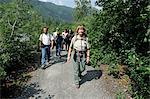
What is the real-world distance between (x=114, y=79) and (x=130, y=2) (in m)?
2.90

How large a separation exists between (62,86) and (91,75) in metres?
1.52

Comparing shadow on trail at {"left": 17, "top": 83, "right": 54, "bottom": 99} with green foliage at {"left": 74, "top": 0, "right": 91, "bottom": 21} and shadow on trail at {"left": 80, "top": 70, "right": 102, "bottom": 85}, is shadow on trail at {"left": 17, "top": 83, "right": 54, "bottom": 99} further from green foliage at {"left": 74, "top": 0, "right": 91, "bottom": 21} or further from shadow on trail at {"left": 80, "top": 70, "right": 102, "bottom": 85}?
green foliage at {"left": 74, "top": 0, "right": 91, "bottom": 21}

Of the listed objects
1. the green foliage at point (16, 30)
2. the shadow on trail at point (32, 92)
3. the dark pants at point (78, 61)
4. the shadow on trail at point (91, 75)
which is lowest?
the shadow on trail at point (32, 92)

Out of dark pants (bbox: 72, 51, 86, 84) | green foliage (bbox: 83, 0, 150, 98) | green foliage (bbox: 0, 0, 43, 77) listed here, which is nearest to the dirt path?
dark pants (bbox: 72, 51, 86, 84)

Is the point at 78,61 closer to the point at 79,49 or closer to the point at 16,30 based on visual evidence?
the point at 79,49

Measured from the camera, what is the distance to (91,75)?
13.1 meters

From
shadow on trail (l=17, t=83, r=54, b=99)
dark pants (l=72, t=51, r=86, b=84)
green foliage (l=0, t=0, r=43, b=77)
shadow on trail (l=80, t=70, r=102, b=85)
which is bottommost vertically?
shadow on trail (l=17, t=83, r=54, b=99)

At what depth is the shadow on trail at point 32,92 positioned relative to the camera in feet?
36.9

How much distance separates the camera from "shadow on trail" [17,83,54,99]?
11250 millimetres

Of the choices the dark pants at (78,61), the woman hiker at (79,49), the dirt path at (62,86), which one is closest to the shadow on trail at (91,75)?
the dirt path at (62,86)

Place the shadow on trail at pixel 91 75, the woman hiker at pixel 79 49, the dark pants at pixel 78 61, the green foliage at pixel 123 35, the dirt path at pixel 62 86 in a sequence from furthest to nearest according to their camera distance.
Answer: the green foliage at pixel 123 35 < the shadow on trail at pixel 91 75 < the dark pants at pixel 78 61 < the woman hiker at pixel 79 49 < the dirt path at pixel 62 86

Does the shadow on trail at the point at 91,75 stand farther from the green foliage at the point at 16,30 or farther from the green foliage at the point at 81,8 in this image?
the green foliage at the point at 81,8

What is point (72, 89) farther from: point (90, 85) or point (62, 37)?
point (62, 37)

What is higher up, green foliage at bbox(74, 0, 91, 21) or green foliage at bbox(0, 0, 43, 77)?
green foliage at bbox(74, 0, 91, 21)
